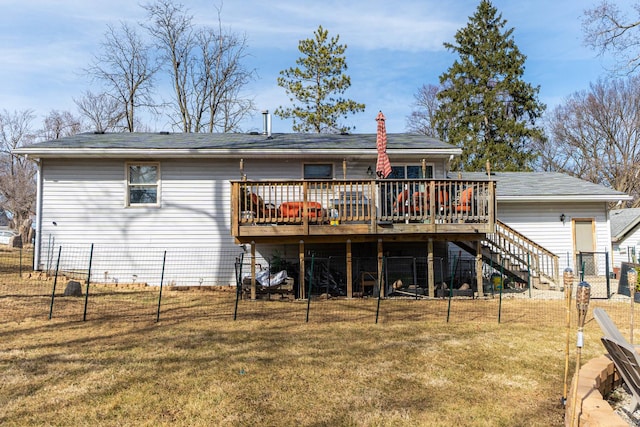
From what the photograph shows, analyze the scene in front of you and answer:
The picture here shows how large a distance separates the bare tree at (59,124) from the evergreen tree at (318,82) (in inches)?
706

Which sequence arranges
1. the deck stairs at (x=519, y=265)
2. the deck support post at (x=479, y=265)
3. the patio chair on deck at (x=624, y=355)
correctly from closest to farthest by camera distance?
the patio chair on deck at (x=624, y=355) < the deck support post at (x=479, y=265) < the deck stairs at (x=519, y=265)

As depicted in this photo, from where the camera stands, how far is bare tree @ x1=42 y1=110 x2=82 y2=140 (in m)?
32.4

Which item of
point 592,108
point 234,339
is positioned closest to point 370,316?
point 234,339

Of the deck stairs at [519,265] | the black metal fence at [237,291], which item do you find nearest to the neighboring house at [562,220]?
the black metal fence at [237,291]

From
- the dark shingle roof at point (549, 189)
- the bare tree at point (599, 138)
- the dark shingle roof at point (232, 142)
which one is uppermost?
the bare tree at point (599, 138)

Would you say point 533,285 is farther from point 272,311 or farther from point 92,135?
point 92,135

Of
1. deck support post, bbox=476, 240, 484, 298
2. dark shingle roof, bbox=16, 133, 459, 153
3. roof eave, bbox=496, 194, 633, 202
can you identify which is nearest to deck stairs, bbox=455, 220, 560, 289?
deck support post, bbox=476, 240, 484, 298

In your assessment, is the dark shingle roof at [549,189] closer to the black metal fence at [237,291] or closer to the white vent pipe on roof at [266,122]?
the black metal fence at [237,291]

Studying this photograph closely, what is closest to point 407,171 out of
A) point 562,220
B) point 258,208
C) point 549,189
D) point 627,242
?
point 258,208

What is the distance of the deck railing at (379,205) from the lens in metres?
9.75

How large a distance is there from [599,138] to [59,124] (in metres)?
40.3

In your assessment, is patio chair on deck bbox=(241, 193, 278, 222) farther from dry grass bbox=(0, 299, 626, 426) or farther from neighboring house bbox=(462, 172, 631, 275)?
neighboring house bbox=(462, 172, 631, 275)

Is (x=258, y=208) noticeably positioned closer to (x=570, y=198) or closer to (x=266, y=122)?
(x=266, y=122)

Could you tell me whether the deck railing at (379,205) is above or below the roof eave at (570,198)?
below
